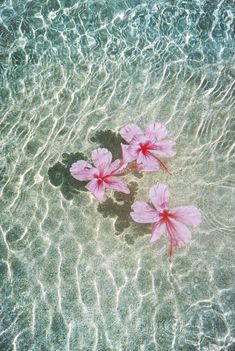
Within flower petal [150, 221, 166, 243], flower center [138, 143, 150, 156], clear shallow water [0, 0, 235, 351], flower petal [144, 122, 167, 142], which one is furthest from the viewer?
→ flower petal [144, 122, 167, 142]

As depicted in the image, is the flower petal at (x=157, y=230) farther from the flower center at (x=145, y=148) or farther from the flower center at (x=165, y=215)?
the flower center at (x=145, y=148)

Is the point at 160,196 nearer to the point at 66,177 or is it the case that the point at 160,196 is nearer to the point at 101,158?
the point at 101,158

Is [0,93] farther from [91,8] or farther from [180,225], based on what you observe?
[180,225]

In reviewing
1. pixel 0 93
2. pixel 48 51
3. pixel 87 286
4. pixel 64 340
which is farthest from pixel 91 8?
pixel 64 340

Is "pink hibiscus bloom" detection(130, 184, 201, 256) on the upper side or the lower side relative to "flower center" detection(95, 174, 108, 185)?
lower

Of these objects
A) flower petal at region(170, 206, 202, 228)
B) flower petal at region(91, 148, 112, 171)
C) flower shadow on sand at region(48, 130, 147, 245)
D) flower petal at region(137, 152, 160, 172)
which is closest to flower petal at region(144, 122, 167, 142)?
flower petal at region(137, 152, 160, 172)

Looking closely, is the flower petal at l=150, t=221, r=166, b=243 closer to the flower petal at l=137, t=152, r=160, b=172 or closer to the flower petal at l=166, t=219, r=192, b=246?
the flower petal at l=166, t=219, r=192, b=246
